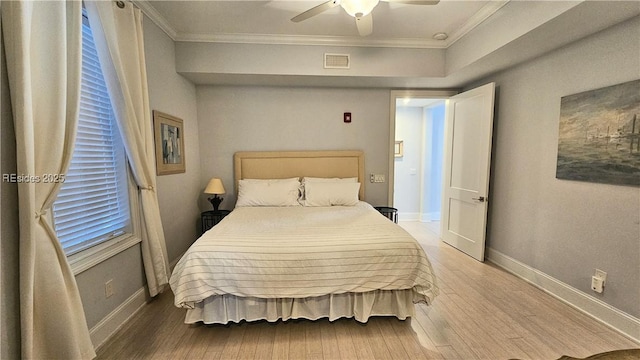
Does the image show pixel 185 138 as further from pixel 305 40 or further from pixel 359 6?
pixel 359 6

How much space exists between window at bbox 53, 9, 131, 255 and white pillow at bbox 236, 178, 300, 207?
129cm

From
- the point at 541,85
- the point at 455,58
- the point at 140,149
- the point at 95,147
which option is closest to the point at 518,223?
the point at 541,85

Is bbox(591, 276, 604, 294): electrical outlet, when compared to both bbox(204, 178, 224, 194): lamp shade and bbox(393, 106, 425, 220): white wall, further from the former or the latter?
bbox(204, 178, 224, 194): lamp shade

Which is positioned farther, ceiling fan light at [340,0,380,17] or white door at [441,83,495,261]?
white door at [441,83,495,261]

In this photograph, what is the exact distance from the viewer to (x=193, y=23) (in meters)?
2.65

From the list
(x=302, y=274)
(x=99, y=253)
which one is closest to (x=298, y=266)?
(x=302, y=274)

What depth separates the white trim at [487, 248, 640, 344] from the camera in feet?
6.10

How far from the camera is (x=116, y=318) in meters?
1.95

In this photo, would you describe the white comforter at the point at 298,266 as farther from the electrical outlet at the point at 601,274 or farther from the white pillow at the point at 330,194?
the electrical outlet at the point at 601,274

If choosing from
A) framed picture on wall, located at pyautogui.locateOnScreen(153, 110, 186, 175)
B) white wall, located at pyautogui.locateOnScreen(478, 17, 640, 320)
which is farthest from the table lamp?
white wall, located at pyautogui.locateOnScreen(478, 17, 640, 320)

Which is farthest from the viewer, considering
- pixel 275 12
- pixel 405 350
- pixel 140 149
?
pixel 275 12

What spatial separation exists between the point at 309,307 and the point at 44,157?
6.03 feet

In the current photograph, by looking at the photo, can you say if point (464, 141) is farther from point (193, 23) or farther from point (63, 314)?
point (63, 314)

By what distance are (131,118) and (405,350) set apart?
8.53 feet
